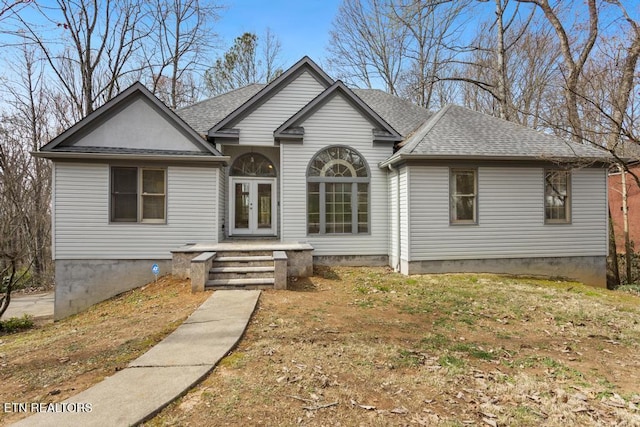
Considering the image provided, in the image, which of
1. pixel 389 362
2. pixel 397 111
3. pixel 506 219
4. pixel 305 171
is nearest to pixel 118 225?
pixel 305 171

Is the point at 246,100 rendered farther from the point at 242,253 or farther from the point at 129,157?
the point at 242,253

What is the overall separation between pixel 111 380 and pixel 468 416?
344 cm

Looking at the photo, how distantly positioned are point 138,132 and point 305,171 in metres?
4.99

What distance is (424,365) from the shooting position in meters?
3.90

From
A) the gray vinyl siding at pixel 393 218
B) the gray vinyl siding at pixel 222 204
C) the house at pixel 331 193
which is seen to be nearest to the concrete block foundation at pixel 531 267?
the house at pixel 331 193

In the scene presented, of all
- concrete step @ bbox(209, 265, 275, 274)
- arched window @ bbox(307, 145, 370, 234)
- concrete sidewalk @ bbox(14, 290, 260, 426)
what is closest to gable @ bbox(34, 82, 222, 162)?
arched window @ bbox(307, 145, 370, 234)

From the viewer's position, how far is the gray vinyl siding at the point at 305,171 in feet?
33.7

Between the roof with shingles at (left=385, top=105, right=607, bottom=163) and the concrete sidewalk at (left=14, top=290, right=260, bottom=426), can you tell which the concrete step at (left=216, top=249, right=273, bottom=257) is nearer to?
the concrete sidewalk at (left=14, top=290, right=260, bottom=426)

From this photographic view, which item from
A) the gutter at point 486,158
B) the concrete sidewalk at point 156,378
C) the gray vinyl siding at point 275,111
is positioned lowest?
the concrete sidewalk at point 156,378

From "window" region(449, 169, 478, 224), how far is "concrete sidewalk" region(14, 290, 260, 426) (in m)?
7.04

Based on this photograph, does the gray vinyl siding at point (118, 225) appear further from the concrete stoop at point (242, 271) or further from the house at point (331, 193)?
the concrete stoop at point (242, 271)

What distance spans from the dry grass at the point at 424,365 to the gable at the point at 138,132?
5.92 m

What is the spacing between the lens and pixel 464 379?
3.58m

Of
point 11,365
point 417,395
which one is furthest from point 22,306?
point 417,395
